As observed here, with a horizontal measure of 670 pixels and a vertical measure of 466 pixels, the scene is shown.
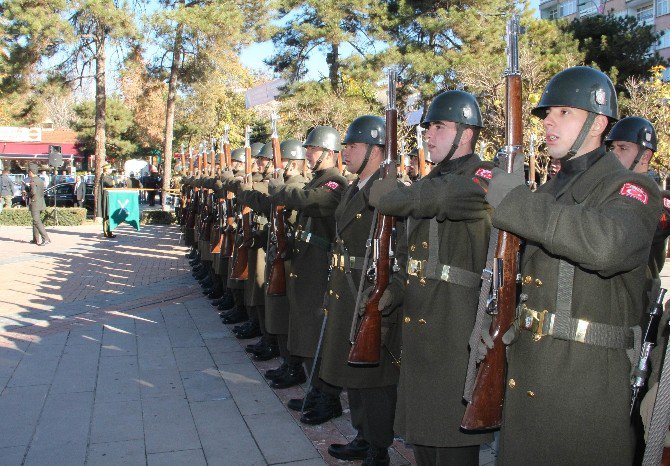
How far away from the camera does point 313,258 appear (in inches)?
213

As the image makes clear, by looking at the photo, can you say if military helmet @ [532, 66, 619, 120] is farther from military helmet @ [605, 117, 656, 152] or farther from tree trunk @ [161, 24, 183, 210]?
tree trunk @ [161, 24, 183, 210]

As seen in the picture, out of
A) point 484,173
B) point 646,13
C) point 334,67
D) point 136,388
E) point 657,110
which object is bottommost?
point 136,388

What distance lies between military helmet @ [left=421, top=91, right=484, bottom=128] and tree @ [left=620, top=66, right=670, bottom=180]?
1725cm

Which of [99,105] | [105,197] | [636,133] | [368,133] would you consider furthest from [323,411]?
[99,105]

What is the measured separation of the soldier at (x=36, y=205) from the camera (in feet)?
56.5

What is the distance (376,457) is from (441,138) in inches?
74.6

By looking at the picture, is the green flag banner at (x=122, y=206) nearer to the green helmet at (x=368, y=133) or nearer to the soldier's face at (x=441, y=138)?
the green helmet at (x=368, y=133)

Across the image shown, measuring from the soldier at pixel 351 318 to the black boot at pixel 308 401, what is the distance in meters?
0.82

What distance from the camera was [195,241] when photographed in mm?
13695

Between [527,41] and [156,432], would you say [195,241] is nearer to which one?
[156,432]

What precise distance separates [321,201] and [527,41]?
22.3 metres

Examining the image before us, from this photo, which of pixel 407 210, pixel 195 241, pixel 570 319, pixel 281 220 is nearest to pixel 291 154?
pixel 281 220

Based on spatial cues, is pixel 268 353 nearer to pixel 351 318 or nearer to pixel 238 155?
pixel 351 318

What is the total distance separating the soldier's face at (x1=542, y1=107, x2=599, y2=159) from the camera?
8.67 feet
